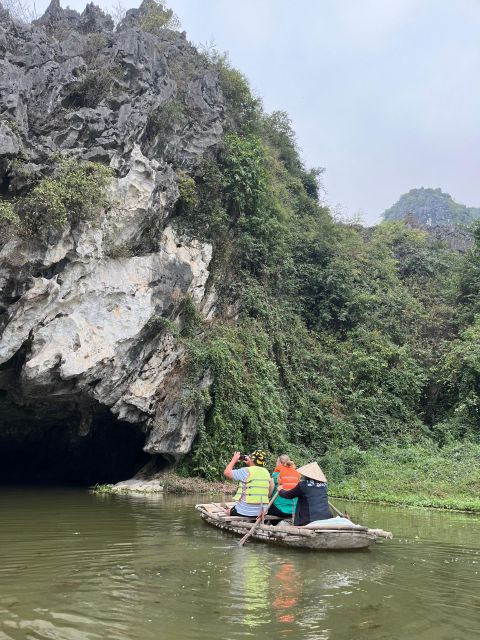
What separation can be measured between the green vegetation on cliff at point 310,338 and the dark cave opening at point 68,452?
4122 millimetres

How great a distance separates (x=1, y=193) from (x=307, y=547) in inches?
415

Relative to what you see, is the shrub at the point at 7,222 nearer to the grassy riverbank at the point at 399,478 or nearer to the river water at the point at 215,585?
the river water at the point at 215,585

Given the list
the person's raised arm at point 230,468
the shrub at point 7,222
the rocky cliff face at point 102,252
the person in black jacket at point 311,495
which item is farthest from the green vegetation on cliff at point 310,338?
the person in black jacket at point 311,495

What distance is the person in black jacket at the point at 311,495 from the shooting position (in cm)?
787

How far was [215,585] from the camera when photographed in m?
5.50

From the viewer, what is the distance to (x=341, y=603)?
5.01 meters

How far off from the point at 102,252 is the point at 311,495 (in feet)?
28.7

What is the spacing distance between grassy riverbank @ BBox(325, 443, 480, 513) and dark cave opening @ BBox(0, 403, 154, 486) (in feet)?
20.8

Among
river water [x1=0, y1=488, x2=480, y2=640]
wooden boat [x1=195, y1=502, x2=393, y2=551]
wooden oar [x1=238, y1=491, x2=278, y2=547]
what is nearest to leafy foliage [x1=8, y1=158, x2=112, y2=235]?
river water [x1=0, y1=488, x2=480, y2=640]

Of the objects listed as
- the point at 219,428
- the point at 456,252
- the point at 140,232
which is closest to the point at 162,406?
the point at 219,428

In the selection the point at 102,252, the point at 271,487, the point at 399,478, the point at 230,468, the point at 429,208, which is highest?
the point at 429,208

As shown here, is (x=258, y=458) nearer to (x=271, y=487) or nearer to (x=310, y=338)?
(x=271, y=487)

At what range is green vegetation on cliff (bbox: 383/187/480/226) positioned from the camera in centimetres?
5767

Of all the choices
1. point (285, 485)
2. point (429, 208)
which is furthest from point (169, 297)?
point (429, 208)
